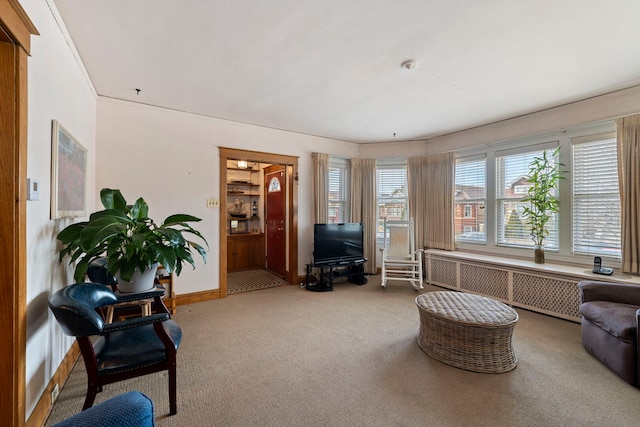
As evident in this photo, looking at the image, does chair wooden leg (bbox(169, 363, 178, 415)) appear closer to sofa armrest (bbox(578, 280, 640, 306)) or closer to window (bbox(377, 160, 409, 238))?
sofa armrest (bbox(578, 280, 640, 306))

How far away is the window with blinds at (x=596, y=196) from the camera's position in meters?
3.15

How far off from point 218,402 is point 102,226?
140cm

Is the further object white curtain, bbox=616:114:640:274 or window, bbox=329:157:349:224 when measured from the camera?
window, bbox=329:157:349:224

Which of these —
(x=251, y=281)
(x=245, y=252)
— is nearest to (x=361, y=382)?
(x=251, y=281)

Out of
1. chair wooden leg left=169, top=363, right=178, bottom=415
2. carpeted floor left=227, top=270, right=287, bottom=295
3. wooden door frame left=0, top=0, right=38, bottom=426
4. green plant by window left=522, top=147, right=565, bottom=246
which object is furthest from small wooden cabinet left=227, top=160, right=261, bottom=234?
green plant by window left=522, top=147, right=565, bottom=246

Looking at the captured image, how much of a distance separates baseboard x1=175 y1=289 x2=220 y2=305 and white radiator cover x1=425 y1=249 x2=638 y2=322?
11.6 ft

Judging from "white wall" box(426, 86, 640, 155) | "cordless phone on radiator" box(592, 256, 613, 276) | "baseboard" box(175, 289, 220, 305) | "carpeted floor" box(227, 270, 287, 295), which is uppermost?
"white wall" box(426, 86, 640, 155)

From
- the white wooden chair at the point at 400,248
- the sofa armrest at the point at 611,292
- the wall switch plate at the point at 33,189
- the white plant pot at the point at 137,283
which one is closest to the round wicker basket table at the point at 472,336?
the sofa armrest at the point at 611,292

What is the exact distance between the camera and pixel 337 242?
4609 millimetres

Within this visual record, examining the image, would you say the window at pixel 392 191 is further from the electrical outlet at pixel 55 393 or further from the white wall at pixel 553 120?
the electrical outlet at pixel 55 393

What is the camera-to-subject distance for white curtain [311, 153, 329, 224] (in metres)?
4.77

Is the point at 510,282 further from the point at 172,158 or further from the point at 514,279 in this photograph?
the point at 172,158

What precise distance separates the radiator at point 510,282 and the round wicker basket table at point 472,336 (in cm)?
140

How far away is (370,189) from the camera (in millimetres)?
5195
